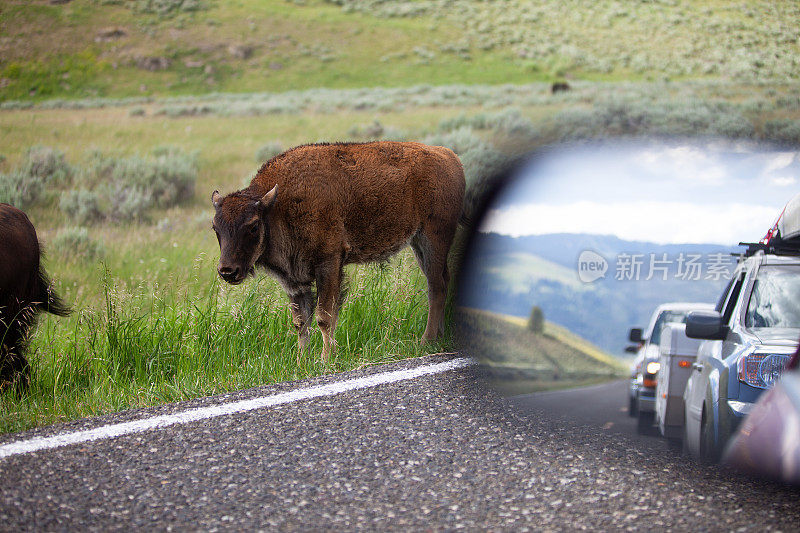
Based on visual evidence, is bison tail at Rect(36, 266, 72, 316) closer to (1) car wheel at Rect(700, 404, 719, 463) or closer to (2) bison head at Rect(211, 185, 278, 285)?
(2) bison head at Rect(211, 185, 278, 285)

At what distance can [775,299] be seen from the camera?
3.10 m

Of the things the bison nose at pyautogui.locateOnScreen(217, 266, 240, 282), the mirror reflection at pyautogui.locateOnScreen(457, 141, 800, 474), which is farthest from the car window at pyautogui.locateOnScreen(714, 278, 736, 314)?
the bison nose at pyautogui.locateOnScreen(217, 266, 240, 282)

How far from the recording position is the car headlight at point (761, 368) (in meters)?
3.03

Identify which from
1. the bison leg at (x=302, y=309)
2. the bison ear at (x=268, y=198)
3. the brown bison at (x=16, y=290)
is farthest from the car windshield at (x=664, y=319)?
the brown bison at (x=16, y=290)

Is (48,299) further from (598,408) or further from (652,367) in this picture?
(652,367)

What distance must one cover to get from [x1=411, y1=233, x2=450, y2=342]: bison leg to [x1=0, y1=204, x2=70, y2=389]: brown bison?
270cm

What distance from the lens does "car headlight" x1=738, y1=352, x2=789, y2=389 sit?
3025 mm

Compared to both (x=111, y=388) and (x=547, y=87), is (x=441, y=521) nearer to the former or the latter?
(x=111, y=388)

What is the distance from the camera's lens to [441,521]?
11.1 ft

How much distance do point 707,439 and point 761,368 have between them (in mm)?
357

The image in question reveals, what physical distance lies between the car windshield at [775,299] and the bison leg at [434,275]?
3.75m

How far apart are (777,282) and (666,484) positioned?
3.41ft

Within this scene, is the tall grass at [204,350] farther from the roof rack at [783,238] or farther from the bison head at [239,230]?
the roof rack at [783,238]

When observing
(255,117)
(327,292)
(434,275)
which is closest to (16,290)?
(327,292)
